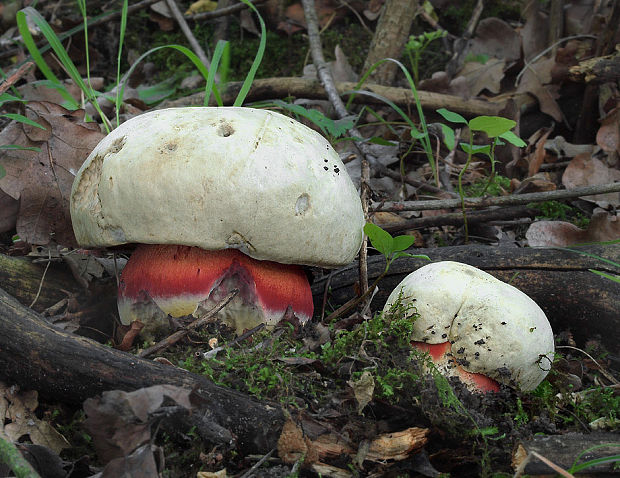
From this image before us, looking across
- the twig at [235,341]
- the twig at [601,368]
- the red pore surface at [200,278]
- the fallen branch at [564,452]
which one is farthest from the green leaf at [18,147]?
the twig at [601,368]

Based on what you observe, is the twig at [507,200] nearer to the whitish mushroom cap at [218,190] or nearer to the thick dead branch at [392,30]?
the whitish mushroom cap at [218,190]

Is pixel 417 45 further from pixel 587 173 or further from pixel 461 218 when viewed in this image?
pixel 461 218

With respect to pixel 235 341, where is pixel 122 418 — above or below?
above

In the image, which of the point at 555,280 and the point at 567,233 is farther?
the point at 567,233

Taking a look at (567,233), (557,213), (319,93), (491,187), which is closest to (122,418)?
(567,233)

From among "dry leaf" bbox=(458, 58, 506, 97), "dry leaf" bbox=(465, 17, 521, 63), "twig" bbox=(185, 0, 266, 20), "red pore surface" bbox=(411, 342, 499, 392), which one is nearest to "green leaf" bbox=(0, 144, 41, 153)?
"red pore surface" bbox=(411, 342, 499, 392)

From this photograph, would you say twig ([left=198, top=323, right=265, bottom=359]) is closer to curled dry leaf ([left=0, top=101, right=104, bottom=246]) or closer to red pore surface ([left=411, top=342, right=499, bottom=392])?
red pore surface ([left=411, top=342, right=499, bottom=392])
